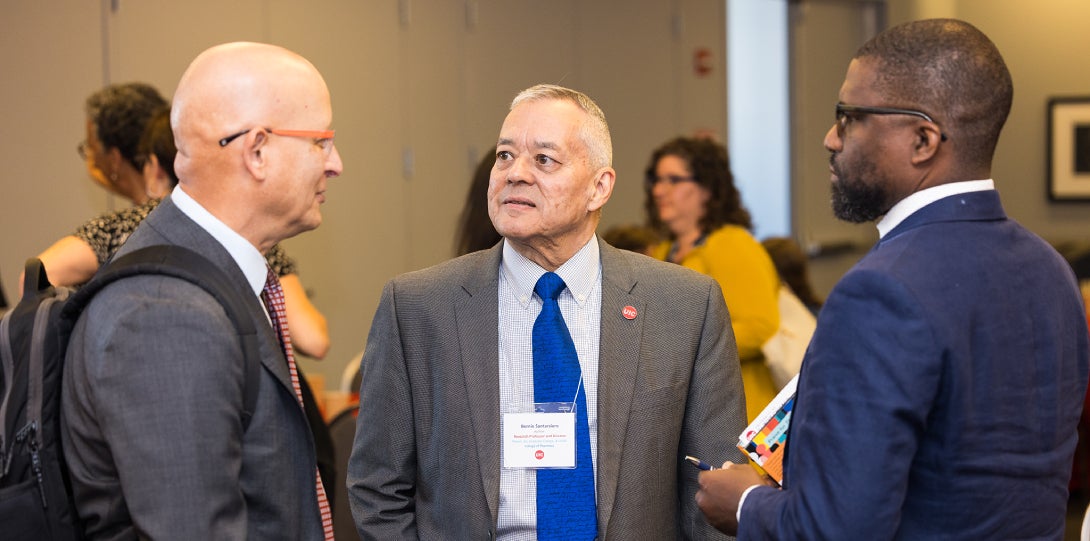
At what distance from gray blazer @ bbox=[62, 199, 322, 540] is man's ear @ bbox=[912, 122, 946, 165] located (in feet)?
3.22

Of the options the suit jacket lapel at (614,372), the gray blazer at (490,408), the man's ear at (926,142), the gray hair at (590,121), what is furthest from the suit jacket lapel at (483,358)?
the man's ear at (926,142)

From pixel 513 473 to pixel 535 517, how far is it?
9 centimetres

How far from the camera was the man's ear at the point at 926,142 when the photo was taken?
4.99ft

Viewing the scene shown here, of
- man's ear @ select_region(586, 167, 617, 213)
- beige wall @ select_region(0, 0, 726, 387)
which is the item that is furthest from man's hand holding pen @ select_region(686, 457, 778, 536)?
beige wall @ select_region(0, 0, 726, 387)

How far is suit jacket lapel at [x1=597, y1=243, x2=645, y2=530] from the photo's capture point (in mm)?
2000

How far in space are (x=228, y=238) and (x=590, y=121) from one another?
33.3 inches

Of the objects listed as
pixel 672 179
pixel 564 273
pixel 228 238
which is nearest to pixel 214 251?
pixel 228 238

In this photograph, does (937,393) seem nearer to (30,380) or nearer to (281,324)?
(281,324)

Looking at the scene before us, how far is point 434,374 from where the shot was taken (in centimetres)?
209

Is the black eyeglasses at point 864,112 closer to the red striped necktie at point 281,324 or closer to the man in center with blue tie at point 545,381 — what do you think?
the man in center with blue tie at point 545,381

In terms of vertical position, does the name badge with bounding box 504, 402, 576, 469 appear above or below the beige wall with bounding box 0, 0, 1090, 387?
below

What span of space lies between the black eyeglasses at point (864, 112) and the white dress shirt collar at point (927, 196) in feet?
0.24

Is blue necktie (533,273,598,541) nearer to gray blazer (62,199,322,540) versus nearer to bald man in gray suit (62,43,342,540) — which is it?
bald man in gray suit (62,43,342,540)

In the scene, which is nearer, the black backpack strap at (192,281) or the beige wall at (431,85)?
the black backpack strap at (192,281)
